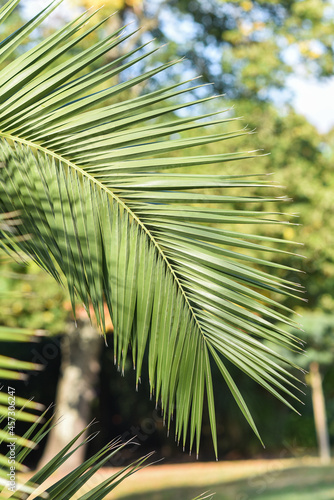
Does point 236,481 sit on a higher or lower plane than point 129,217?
lower

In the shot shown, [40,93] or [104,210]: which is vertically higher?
[40,93]

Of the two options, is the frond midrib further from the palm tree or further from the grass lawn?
the grass lawn

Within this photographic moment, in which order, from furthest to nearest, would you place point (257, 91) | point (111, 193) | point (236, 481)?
point (236, 481)
point (257, 91)
point (111, 193)

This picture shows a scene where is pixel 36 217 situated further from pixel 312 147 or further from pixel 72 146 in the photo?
pixel 312 147

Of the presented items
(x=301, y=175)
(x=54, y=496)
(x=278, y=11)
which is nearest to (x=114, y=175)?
(x=54, y=496)

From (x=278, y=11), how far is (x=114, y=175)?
8.86 m

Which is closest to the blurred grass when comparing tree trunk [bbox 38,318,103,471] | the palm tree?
tree trunk [bbox 38,318,103,471]

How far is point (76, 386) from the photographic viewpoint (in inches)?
358

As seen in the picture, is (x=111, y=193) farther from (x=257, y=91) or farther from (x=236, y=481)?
(x=236, y=481)

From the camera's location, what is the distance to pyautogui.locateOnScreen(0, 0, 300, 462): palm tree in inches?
64.1

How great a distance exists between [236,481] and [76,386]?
3.52 m

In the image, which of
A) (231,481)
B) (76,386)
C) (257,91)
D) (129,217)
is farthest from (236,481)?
(129,217)

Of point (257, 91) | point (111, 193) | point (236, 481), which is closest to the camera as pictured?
point (111, 193)

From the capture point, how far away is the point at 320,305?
396 inches
